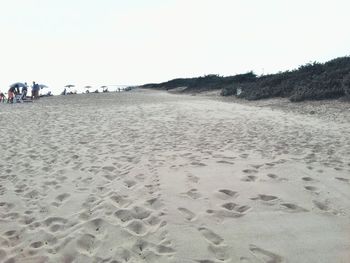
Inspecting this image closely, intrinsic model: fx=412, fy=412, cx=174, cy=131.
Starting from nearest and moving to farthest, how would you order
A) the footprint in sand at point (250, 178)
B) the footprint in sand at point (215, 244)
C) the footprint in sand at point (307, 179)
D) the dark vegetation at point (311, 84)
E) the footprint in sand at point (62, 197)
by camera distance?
the footprint in sand at point (215, 244), the footprint in sand at point (62, 197), the footprint in sand at point (307, 179), the footprint in sand at point (250, 178), the dark vegetation at point (311, 84)

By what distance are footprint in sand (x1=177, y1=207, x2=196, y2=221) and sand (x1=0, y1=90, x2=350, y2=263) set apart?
0.01 m

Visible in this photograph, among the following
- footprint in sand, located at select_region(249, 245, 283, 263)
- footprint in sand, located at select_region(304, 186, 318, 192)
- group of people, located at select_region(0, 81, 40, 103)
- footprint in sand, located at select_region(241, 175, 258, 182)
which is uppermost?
group of people, located at select_region(0, 81, 40, 103)

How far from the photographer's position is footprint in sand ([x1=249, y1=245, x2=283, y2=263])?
13.7 feet

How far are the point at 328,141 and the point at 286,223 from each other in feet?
17.1

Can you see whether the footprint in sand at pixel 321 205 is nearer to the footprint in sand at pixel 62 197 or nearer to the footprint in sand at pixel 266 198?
the footprint in sand at pixel 266 198

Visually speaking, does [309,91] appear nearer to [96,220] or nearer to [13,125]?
[13,125]

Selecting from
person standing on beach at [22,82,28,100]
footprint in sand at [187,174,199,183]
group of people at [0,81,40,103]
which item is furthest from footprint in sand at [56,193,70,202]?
person standing on beach at [22,82,28,100]

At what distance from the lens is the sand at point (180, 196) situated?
14.9 ft

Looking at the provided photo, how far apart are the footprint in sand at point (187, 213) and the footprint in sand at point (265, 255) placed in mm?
1048

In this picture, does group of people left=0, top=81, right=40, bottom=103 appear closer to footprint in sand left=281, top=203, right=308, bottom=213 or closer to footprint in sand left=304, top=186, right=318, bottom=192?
footprint in sand left=304, top=186, right=318, bottom=192

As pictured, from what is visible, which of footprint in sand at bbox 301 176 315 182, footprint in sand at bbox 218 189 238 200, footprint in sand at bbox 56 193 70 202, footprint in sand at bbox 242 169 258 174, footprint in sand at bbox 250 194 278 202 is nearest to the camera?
footprint in sand at bbox 250 194 278 202

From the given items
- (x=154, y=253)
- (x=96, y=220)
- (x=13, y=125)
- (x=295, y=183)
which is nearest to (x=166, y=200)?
(x=96, y=220)

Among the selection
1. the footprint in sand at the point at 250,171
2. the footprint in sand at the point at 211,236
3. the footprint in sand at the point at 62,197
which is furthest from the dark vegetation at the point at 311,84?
the footprint in sand at the point at 211,236

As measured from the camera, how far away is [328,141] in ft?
31.6
